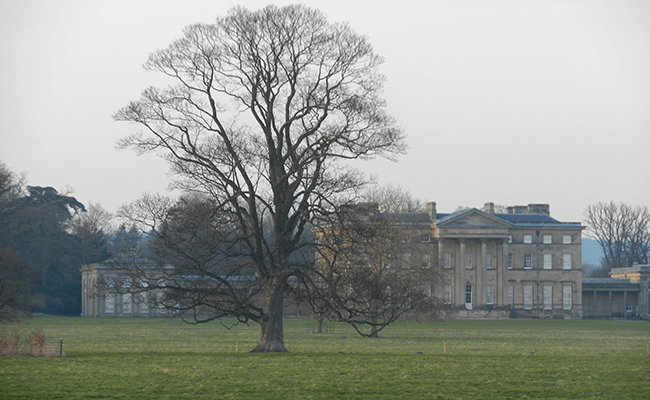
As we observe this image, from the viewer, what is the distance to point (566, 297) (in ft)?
321

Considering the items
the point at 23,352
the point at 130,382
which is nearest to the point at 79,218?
the point at 23,352

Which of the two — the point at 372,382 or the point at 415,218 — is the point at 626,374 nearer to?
the point at 372,382

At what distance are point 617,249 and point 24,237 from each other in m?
76.2

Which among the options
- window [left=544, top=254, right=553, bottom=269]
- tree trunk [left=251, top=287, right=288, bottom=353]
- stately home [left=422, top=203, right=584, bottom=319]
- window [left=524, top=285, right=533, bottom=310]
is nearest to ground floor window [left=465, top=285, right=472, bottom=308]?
stately home [left=422, top=203, right=584, bottom=319]

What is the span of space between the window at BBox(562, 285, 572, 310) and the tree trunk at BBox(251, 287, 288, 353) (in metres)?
74.3

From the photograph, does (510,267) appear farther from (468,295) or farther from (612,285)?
(612,285)

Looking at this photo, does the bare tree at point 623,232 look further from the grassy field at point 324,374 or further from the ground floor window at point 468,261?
the grassy field at point 324,374

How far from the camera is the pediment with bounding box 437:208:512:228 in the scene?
3652 inches

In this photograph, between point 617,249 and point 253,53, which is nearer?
point 253,53

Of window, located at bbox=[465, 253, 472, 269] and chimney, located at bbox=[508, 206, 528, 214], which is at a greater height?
chimney, located at bbox=[508, 206, 528, 214]

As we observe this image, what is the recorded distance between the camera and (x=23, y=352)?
91.2ft

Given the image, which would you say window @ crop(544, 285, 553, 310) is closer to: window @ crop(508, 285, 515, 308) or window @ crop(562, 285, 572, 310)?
window @ crop(562, 285, 572, 310)

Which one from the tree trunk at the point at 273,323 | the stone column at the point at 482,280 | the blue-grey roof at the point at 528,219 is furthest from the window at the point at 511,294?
the tree trunk at the point at 273,323

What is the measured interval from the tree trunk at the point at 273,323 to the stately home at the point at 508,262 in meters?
61.3
